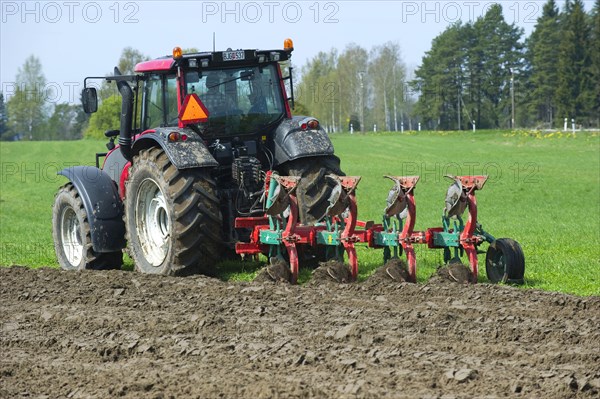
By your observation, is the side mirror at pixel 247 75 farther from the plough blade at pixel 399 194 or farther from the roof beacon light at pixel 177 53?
the plough blade at pixel 399 194

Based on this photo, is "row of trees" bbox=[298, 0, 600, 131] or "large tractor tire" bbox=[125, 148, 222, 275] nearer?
"large tractor tire" bbox=[125, 148, 222, 275]

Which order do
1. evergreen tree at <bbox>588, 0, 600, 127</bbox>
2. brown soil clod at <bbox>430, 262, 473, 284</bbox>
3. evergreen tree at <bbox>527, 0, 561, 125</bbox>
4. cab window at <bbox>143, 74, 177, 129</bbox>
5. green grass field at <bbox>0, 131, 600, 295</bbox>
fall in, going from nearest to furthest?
brown soil clod at <bbox>430, 262, 473, 284</bbox> < cab window at <bbox>143, 74, 177, 129</bbox> < green grass field at <bbox>0, 131, 600, 295</bbox> < evergreen tree at <bbox>588, 0, 600, 127</bbox> < evergreen tree at <bbox>527, 0, 561, 125</bbox>

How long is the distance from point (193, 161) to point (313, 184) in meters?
1.29

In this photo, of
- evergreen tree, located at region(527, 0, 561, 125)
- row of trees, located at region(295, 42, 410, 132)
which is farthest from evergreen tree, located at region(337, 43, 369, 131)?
evergreen tree, located at region(527, 0, 561, 125)

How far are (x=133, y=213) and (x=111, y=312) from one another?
2524mm

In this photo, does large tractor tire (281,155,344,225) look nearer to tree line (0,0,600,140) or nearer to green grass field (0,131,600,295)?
green grass field (0,131,600,295)

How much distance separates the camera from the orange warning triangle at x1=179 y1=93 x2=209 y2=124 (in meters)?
9.91

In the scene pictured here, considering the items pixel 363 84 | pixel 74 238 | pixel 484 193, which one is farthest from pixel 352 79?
pixel 74 238

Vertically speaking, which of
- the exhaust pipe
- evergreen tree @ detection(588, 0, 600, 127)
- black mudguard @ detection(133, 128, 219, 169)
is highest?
evergreen tree @ detection(588, 0, 600, 127)

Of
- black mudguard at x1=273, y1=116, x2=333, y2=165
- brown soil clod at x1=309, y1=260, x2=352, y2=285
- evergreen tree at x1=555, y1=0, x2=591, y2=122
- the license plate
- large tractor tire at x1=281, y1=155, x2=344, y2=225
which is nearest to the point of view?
brown soil clod at x1=309, y1=260, x2=352, y2=285

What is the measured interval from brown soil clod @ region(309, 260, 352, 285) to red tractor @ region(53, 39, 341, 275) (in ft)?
2.46

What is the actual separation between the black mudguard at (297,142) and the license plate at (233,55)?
84 cm

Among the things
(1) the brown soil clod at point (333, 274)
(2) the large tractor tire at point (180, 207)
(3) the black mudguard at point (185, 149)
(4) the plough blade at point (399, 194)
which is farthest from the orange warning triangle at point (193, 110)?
(4) the plough blade at point (399, 194)

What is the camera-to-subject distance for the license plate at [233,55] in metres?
10.1
